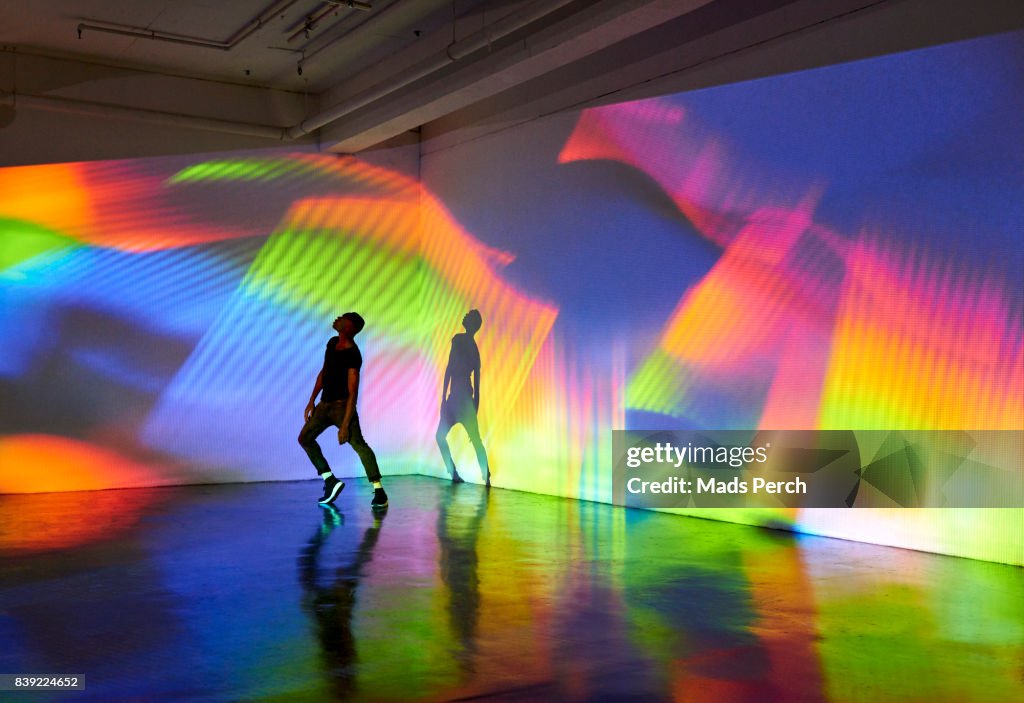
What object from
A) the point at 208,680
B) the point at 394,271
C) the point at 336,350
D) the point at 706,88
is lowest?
the point at 208,680

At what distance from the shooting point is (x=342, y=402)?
297 inches

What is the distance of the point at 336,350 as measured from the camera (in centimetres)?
747

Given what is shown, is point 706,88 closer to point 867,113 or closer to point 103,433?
point 867,113

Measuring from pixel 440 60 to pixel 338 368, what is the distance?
7.24 feet

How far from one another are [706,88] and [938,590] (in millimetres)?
3563

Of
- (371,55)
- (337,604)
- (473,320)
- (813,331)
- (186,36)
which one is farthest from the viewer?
(473,320)

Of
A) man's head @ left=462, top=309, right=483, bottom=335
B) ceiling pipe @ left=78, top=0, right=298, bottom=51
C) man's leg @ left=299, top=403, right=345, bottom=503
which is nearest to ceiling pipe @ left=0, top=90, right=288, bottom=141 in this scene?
ceiling pipe @ left=78, top=0, right=298, bottom=51

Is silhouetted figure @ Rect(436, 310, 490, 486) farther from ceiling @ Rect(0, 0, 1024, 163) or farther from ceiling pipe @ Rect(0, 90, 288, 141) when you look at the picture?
ceiling pipe @ Rect(0, 90, 288, 141)

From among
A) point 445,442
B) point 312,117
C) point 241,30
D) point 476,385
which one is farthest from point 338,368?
point 312,117

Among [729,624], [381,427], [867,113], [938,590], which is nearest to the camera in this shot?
[729,624]

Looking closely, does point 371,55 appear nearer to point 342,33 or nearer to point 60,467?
point 342,33

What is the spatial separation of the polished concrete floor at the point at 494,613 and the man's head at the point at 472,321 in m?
2.81

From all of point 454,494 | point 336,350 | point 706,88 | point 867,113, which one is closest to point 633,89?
point 706,88

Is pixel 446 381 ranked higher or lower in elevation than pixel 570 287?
lower
